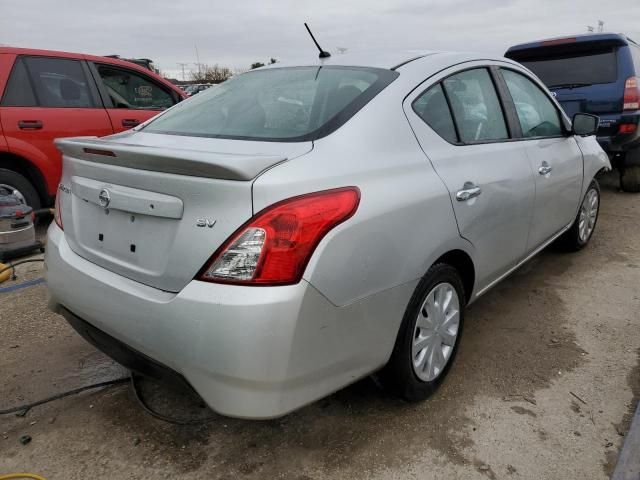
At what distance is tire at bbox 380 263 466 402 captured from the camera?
208cm

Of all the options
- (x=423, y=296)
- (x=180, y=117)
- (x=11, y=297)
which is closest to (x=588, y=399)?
(x=423, y=296)

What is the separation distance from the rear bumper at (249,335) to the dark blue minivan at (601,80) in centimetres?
503

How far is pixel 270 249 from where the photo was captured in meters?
1.60

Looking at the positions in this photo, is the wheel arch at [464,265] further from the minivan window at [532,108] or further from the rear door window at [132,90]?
the rear door window at [132,90]

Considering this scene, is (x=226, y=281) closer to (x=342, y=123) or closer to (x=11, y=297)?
(x=342, y=123)

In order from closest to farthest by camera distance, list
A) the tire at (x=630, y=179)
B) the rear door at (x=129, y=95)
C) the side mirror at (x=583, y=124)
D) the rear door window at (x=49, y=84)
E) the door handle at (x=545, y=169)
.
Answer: the door handle at (x=545, y=169)
the side mirror at (x=583, y=124)
the rear door window at (x=49, y=84)
the rear door at (x=129, y=95)
the tire at (x=630, y=179)

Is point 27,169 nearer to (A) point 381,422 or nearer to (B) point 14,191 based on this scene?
(B) point 14,191

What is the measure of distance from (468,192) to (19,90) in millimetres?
4247

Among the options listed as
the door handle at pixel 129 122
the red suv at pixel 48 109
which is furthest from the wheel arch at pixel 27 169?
the door handle at pixel 129 122

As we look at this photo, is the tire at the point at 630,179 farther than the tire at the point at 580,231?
Yes

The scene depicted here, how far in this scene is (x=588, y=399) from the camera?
7.88 ft

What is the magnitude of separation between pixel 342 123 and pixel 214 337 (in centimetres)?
93

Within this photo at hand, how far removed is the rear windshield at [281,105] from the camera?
206 centimetres

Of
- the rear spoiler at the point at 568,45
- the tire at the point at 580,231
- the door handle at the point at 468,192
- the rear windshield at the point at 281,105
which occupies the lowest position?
the tire at the point at 580,231
